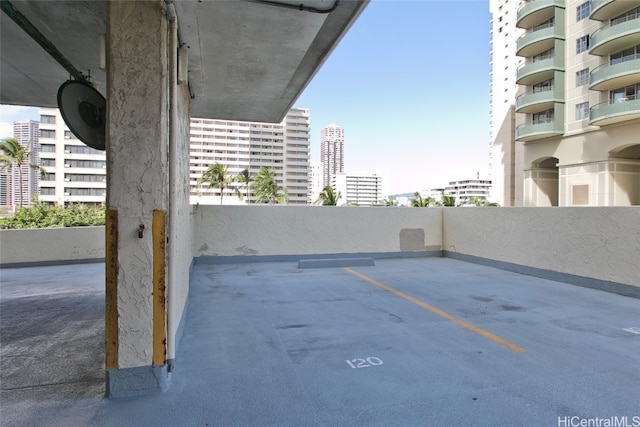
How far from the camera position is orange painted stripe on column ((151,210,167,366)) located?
96.3 inches

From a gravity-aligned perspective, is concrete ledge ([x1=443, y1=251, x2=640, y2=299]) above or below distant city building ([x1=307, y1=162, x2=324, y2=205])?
below

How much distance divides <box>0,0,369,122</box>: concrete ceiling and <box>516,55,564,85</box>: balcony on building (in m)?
26.5

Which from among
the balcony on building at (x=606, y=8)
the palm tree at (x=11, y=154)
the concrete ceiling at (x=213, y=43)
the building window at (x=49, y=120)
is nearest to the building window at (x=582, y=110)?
the balcony on building at (x=606, y=8)

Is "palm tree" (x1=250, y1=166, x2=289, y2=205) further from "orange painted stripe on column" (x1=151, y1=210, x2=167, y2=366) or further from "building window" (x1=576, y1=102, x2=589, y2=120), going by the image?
"orange painted stripe on column" (x1=151, y1=210, x2=167, y2=366)

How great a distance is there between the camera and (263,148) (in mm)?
93500

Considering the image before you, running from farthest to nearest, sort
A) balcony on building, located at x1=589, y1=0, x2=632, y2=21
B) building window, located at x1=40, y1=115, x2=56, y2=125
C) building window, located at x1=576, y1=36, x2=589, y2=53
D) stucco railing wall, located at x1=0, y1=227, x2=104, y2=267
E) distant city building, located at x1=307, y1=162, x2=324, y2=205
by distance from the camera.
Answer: distant city building, located at x1=307, y1=162, x2=324, y2=205 < building window, located at x1=40, y1=115, x2=56, y2=125 < building window, located at x1=576, y1=36, x2=589, y2=53 < balcony on building, located at x1=589, y1=0, x2=632, y2=21 < stucco railing wall, located at x1=0, y1=227, x2=104, y2=267

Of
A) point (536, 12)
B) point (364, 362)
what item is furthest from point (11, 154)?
point (536, 12)

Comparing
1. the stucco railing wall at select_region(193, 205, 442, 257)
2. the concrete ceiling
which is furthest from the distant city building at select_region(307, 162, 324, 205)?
the concrete ceiling

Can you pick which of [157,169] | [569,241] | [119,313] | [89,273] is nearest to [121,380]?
[119,313]

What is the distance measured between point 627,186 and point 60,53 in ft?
91.9

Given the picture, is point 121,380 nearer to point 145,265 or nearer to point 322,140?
point 145,265

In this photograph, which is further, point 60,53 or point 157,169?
point 60,53

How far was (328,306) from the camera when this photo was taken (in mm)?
4719

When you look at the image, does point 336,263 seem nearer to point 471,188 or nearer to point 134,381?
point 134,381
